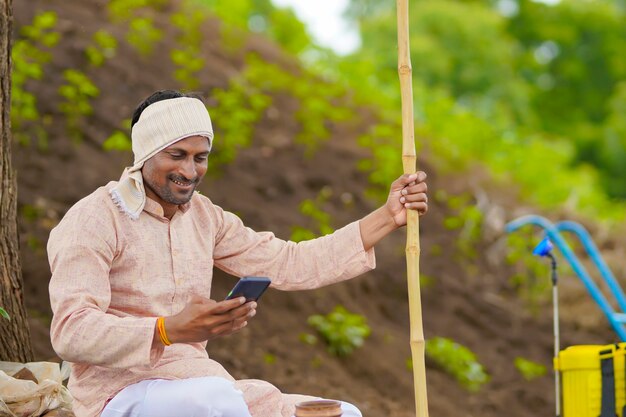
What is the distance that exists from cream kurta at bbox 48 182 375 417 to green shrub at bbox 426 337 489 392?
3.48 metres

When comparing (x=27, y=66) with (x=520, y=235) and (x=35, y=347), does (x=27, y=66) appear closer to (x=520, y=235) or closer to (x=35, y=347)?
(x=35, y=347)

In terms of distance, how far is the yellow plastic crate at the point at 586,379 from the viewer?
4176mm

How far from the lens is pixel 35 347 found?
17.0 feet

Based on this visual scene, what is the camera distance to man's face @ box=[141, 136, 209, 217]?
337 cm

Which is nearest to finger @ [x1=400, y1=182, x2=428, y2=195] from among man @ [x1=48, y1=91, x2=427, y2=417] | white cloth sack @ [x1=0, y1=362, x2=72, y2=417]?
man @ [x1=48, y1=91, x2=427, y2=417]

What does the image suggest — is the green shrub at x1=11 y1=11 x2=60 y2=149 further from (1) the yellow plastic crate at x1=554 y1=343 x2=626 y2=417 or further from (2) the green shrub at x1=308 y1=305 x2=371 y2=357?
(1) the yellow plastic crate at x1=554 y1=343 x2=626 y2=417

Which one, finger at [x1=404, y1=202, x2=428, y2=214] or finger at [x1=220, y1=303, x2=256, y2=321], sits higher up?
finger at [x1=404, y1=202, x2=428, y2=214]

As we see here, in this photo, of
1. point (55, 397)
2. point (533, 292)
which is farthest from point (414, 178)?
point (533, 292)

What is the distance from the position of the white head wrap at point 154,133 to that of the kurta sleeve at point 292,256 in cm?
42

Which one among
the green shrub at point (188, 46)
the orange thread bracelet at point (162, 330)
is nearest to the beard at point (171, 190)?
the orange thread bracelet at point (162, 330)

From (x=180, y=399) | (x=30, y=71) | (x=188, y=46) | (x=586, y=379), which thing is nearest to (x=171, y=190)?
(x=180, y=399)

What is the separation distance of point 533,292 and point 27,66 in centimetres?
444

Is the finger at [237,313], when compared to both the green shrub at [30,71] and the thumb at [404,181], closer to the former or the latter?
the thumb at [404,181]

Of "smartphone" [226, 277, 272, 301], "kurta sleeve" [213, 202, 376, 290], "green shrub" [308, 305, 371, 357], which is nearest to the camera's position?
"smartphone" [226, 277, 272, 301]
